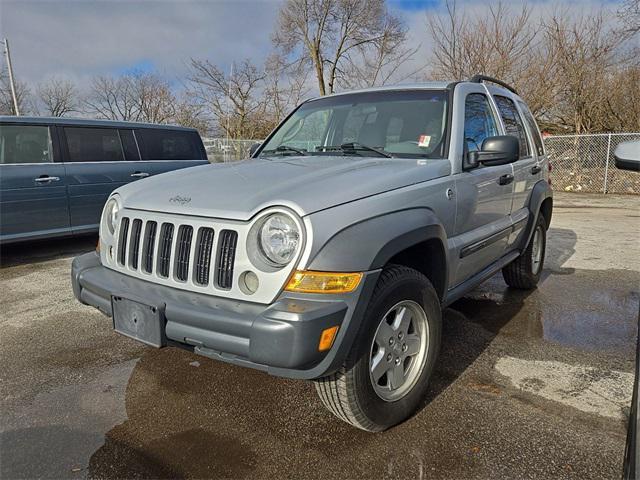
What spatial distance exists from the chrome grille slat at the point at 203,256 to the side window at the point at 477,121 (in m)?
1.92

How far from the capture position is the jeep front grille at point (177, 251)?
2086mm

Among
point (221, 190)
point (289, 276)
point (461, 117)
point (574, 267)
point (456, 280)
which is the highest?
point (461, 117)

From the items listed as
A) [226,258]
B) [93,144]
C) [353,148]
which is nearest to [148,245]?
[226,258]

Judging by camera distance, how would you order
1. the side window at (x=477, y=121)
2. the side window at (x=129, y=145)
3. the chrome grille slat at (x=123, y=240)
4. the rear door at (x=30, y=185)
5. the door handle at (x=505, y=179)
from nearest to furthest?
the chrome grille slat at (x=123, y=240) < the side window at (x=477, y=121) < the door handle at (x=505, y=179) < the rear door at (x=30, y=185) < the side window at (x=129, y=145)

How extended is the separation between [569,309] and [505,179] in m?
1.55

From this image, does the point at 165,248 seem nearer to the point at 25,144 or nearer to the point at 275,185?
the point at 275,185

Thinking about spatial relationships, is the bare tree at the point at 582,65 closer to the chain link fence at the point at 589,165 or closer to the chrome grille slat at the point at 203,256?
the chain link fence at the point at 589,165

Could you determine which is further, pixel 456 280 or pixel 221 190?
pixel 456 280

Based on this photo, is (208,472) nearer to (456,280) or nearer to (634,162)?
(456,280)

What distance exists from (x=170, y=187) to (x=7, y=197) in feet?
14.0

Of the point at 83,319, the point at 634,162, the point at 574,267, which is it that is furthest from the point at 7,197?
the point at 574,267

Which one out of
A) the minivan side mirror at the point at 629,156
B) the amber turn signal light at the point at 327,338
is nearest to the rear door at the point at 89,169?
the amber turn signal light at the point at 327,338

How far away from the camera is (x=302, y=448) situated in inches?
87.3

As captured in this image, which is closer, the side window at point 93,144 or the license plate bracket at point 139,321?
the license plate bracket at point 139,321
